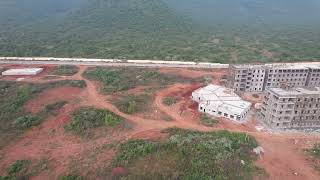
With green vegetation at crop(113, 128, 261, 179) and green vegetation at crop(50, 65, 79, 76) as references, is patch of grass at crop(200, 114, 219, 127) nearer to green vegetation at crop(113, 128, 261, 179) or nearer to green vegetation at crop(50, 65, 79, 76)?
green vegetation at crop(113, 128, 261, 179)

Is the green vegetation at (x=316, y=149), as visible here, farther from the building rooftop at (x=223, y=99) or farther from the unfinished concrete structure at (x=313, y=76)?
the unfinished concrete structure at (x=313, y=76)

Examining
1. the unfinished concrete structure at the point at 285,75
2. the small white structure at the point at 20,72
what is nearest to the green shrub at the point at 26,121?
the small white structure at the point at 20,72

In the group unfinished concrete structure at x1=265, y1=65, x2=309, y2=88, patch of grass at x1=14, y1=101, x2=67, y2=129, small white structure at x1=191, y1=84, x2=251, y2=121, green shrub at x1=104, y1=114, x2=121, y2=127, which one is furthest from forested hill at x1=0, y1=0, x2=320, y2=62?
green shrub at x1=104, y1=114, x2=121, y2=127

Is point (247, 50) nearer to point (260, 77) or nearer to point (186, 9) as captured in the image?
point (260, 77)

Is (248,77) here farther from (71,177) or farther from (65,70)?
(65,70)

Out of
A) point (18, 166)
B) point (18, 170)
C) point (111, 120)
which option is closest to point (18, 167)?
point (18, 166)

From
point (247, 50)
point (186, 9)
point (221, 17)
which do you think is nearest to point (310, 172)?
point (247, 50)
